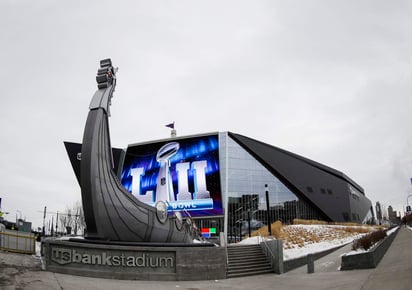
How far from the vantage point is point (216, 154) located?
176ft

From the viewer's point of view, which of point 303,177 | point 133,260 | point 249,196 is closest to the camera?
point 133,260

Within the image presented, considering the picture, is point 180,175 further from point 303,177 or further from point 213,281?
point 213,281

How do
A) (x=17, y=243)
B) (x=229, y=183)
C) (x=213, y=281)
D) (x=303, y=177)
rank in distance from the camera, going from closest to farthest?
(x=213, y=281) → (x=17, y=243) → (x=229, y=183) → (x=303, y=177)

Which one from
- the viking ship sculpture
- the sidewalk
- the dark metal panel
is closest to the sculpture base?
the sidewalk

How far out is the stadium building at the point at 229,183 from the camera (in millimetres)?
51781

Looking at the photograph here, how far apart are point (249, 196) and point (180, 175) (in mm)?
11228

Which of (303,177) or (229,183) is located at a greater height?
(303,177)

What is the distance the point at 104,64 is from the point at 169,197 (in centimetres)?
3636

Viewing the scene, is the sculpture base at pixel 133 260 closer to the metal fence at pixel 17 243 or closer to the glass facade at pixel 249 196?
the metal fence at pixel 17 243

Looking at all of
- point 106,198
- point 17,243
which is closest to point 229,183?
point 17,243

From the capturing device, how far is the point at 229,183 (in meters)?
52.8

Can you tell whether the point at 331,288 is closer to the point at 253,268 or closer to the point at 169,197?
the point at 253,268

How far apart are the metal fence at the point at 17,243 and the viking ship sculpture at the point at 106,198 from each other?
5811 mm

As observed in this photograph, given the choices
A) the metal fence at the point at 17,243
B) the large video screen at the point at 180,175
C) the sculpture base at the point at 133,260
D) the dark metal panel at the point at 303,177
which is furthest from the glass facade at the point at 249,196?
the sculpture base at the point at 133,260
